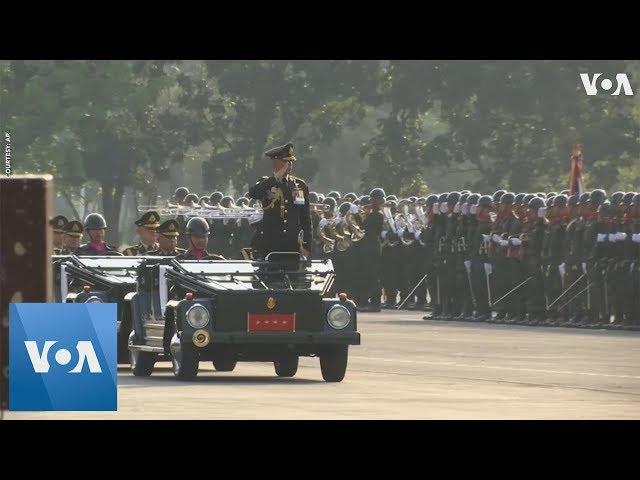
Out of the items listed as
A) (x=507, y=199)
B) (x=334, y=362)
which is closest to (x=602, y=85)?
(x=507, y=199)

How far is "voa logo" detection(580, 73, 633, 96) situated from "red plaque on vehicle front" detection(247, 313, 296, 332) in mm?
42738

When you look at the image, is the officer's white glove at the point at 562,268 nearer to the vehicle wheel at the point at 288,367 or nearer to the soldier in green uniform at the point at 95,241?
the soldier in green uniform at the point at 95,241

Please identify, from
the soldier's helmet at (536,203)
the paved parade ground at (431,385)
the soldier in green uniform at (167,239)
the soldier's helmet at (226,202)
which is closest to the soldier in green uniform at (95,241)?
the soldier in green uniform at (167,239)

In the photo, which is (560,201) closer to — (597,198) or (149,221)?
(597,198)

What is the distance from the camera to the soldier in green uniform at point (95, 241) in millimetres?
25547

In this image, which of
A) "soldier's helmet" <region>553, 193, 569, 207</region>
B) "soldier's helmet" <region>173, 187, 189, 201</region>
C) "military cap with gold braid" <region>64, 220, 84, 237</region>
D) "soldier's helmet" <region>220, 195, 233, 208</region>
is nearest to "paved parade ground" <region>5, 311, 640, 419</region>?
"military cap with gold braid" <region>64, 220, 84, 237</region>

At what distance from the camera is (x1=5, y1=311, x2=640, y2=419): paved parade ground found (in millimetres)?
17344

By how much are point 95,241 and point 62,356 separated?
→ 10.5 m

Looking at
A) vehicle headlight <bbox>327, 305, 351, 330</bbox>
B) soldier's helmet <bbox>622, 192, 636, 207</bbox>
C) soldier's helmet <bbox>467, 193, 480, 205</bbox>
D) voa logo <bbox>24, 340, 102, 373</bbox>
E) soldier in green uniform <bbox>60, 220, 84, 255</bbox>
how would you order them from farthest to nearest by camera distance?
soldier's helmet <bbox>467, 193, 480, 205</bbox>
soldier's helmet <bbox>622, 192, 636, 207</bbox>
soldier in green uniform <bbox>60, 220, 84, 255</bbox>
vehicle headlight <bbox>327, 305, 351, 330</bbox>
voa logo <bbox>24, 340, 102, 373</bbox>

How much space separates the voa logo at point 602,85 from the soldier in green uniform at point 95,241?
38297 mm

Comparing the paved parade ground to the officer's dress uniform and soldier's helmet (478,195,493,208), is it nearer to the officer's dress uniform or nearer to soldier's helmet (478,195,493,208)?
the officer's dress uniform

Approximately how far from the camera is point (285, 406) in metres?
17.9
